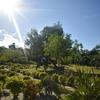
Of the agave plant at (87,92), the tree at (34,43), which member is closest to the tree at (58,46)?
the tree at (34,43)

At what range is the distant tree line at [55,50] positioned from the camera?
204 feet

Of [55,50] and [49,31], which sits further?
[49,31]

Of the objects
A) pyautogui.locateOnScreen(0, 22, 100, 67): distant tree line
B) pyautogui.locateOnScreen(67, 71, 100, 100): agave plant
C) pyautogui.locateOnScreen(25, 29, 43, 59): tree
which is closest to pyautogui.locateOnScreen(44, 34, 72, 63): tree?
pyautogui.locateOnScreen(0, 22, 100, 67): distant tree line

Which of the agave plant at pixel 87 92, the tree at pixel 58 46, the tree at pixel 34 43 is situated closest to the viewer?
the agave plant at pixel 87 92

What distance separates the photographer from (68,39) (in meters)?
66.2

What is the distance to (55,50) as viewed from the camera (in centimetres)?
6112

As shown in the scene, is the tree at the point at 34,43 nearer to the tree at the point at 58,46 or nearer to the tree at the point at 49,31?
the tree at the point at 49,31

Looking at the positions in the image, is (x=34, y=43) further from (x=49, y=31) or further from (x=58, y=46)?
(x=58, y=46)

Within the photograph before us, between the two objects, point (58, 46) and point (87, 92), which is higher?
point (58, 46)

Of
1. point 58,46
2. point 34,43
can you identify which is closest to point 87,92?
point 58,46

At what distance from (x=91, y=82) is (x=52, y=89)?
36.4 feet

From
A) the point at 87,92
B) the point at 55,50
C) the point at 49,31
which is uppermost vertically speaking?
the point at 49,31

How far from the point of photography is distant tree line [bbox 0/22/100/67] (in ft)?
204

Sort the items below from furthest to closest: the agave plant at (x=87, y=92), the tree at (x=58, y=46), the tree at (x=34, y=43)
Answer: the tree at (x=34, y=43) → the tree at (x=58, y=46) → the agave plant at (x=87, y=92)
